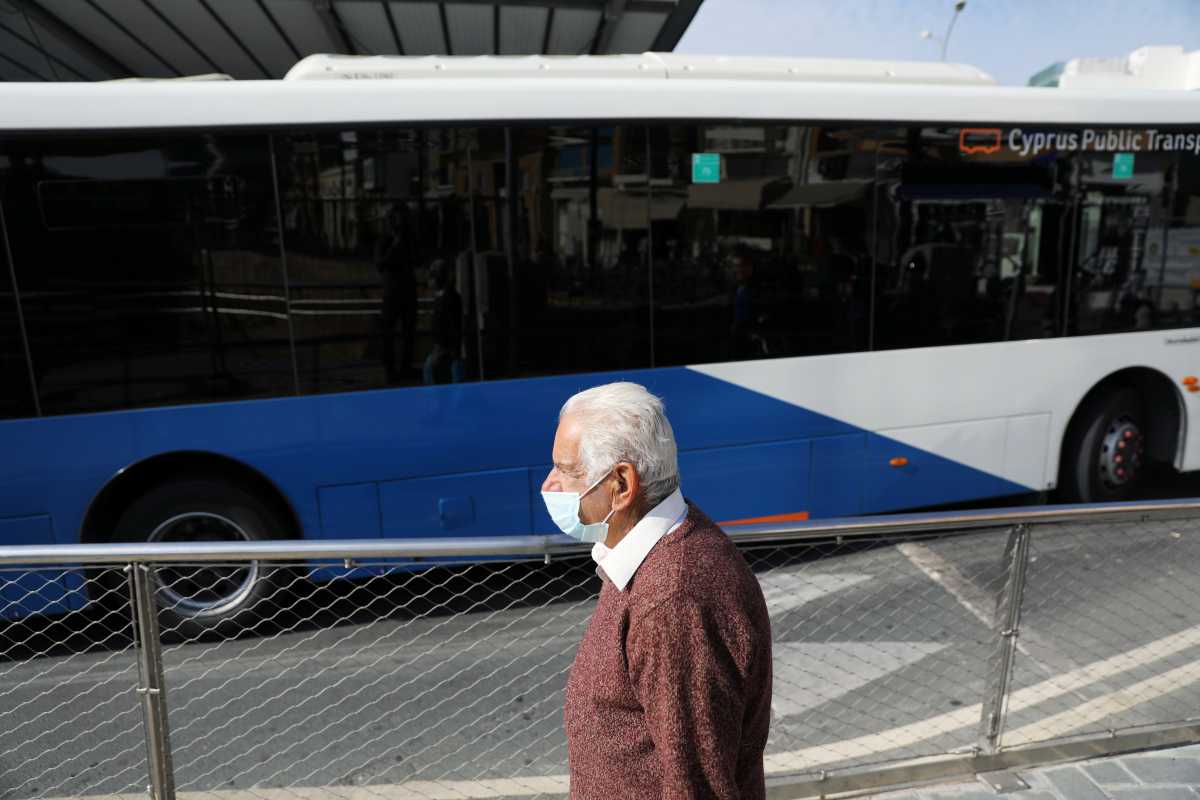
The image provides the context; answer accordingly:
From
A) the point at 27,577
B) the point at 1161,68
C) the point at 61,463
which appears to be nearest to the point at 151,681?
the point at 61,463

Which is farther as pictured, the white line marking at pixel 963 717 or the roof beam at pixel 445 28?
the roof beam at pixel 445 28

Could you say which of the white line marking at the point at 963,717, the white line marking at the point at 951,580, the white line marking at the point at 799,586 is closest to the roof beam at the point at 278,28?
the white line marking at the point at 799,586

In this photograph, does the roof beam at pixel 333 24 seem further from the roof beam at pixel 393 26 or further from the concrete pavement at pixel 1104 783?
the concrete pavement at pixel 1104 783

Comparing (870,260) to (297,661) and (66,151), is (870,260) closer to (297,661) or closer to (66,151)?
(297,661)

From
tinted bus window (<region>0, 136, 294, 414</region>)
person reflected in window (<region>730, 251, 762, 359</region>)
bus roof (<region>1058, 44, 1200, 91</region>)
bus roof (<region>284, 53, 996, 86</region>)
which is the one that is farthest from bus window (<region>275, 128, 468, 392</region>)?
bus roof (<region>1058, 44, 1200, 91</region>)

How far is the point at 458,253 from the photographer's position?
4852mm

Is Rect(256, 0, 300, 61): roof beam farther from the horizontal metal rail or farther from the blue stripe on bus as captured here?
the horizontal metal rail

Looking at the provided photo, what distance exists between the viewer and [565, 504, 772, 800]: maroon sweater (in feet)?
5.04

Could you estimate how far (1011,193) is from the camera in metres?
5.84

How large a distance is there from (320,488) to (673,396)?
2.16 metres

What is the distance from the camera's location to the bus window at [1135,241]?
19.9ft

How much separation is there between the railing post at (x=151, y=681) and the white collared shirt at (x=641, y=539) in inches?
67.0

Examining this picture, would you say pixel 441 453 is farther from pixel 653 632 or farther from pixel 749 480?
pixel 653 632

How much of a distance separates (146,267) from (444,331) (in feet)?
5.13
